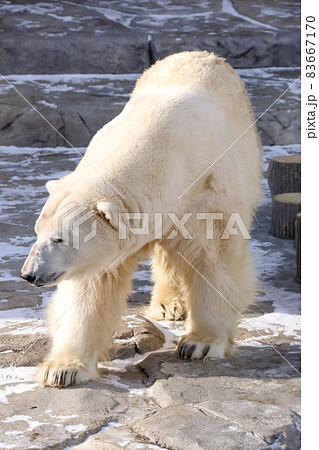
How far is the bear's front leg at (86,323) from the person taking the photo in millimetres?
3789

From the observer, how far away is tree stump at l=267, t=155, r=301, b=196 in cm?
704

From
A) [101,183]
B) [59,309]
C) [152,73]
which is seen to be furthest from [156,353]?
[152,73]

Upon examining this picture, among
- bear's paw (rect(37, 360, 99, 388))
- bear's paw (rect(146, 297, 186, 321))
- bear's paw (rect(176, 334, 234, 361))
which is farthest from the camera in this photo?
bear's paw (rect(146, 297, 186, 321))

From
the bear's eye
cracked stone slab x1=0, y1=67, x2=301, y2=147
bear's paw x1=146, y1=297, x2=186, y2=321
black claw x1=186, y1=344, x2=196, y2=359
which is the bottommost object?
bear's paw x1=146, y1=297, x2=186, y2=321

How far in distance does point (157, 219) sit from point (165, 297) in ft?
4.21

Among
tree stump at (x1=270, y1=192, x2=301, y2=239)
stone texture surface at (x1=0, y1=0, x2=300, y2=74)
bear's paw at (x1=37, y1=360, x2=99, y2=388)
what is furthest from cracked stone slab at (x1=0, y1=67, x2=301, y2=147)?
bear's paw at (x1=37, y1=360, x2=99, y2=388)

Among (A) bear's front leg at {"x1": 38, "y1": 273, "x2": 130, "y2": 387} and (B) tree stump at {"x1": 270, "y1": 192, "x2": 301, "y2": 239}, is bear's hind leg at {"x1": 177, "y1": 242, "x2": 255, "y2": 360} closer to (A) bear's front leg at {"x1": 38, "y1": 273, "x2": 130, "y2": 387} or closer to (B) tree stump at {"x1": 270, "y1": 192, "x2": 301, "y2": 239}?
(A) bear's front leg at {"x1": 38, "y1": 273, "x2": 130, "y2": 387}

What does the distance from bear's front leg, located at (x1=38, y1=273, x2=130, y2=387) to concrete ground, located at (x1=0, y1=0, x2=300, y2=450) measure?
0.13 meters

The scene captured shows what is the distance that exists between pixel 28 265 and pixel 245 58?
323 inches

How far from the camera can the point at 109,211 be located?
338cm

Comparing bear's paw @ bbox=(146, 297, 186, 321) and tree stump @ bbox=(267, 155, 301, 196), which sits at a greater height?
tree stump @ bbox=(267, 155, 301, 196)

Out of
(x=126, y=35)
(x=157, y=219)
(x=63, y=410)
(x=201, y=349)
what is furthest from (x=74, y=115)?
(x=63, y=410)

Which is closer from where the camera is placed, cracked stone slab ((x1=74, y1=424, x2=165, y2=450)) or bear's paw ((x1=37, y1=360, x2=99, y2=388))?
cracked stone slab ((x1=74, y1=424, x2=165, y2=450))

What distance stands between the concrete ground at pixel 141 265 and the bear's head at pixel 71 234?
60cm
